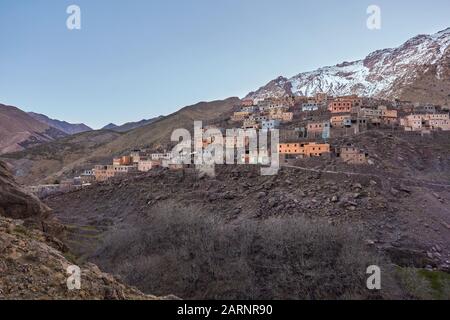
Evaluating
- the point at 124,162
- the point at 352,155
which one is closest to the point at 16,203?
the point at 352,155

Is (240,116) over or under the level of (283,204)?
over

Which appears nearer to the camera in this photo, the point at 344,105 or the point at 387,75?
the point at 344,105

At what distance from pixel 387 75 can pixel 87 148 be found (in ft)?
346

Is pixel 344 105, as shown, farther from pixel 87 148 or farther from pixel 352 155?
pixel 87 148

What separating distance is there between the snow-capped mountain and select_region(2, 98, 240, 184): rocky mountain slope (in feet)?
120

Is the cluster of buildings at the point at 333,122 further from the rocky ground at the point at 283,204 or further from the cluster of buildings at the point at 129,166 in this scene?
the cluster of buildings at the point at 129,166

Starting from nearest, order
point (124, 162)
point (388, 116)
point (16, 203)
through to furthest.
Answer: point (16, 203)
point (388, 116)
point (124, 162)

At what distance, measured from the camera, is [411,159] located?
47.7m

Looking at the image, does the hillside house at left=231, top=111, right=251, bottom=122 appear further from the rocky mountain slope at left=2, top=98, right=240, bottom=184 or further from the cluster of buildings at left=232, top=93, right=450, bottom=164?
the rocky mountain slope at left=2, top=98, right=240, bottom=184

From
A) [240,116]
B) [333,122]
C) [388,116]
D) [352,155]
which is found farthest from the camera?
[240,116]

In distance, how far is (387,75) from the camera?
501ft

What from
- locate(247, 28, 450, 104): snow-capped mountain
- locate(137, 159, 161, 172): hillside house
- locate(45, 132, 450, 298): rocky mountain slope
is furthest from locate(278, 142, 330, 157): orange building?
locate(247, 28, 450, 104): snow-capped mountain
